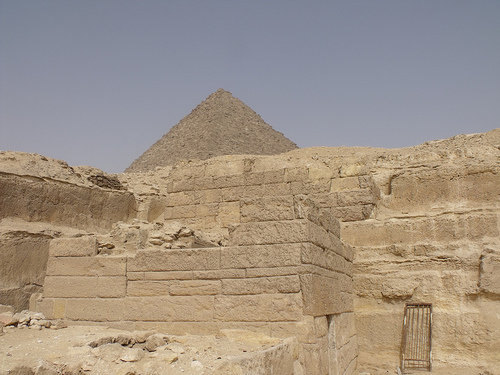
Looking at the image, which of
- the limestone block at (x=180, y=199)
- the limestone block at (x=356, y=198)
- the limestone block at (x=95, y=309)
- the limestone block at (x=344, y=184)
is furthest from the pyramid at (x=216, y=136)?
the limestone block at (x=95, y=309)

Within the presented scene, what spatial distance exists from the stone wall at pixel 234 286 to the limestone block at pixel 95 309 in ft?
0.04

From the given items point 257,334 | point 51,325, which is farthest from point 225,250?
point 51,325

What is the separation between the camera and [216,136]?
40.9 m

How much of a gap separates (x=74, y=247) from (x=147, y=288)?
4.58 feet

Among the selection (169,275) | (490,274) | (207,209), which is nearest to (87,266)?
(169,275)

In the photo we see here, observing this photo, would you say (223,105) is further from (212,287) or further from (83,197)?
(212,287)

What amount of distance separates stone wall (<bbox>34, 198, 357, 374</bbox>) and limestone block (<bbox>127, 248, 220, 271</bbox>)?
12 mm

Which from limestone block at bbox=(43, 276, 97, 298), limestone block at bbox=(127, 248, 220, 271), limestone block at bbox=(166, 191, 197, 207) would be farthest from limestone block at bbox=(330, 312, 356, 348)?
limestone block at bbox=(166, 191, 197, 207)

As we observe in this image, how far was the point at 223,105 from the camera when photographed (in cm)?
4731

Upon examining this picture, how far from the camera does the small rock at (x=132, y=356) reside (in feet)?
15.4

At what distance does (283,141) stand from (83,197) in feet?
120

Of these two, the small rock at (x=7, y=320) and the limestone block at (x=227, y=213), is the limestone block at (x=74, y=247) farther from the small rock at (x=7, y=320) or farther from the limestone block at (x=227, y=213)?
the limestone block at (x=227, y=213)

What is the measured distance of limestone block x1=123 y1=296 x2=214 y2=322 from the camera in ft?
20.8

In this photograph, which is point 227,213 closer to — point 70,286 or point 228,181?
point 228,181
